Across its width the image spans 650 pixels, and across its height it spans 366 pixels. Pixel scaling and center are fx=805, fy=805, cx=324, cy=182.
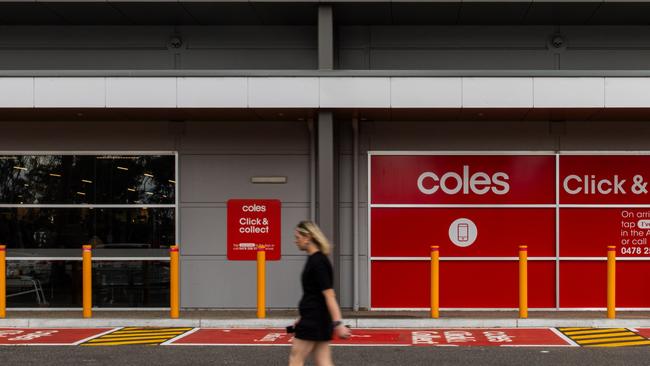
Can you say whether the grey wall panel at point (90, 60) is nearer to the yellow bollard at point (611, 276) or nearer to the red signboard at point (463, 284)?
the red signboard at point (463, 284)

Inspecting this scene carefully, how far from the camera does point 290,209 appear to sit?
1423 centimetres

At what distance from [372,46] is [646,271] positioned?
20.3 ft

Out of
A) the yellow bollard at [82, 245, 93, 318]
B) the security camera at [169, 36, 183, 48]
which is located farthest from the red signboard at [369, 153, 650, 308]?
the yellow bollard at [82, 245, 93, 318]

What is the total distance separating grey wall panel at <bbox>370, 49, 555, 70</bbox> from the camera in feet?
46.6

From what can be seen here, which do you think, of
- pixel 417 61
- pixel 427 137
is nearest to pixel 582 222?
pixel 427 137

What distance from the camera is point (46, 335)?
11.6 metres

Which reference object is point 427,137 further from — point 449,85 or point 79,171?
point 79,171

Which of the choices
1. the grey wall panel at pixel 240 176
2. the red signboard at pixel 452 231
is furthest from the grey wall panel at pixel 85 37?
the red signboard at pixel 452 231

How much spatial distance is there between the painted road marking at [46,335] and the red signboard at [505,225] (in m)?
4.95

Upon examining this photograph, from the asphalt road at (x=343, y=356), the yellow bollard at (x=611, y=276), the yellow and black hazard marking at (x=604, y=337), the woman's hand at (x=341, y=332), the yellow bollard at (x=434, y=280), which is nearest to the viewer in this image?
the woman's hand at (x=341, y=332)

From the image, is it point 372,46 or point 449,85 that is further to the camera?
point 372,46

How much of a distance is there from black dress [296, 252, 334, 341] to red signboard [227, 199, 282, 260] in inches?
299

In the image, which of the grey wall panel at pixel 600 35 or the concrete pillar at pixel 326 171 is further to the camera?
the grey wall panel at pixel 600 35

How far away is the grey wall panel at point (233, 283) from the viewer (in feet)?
46.4
